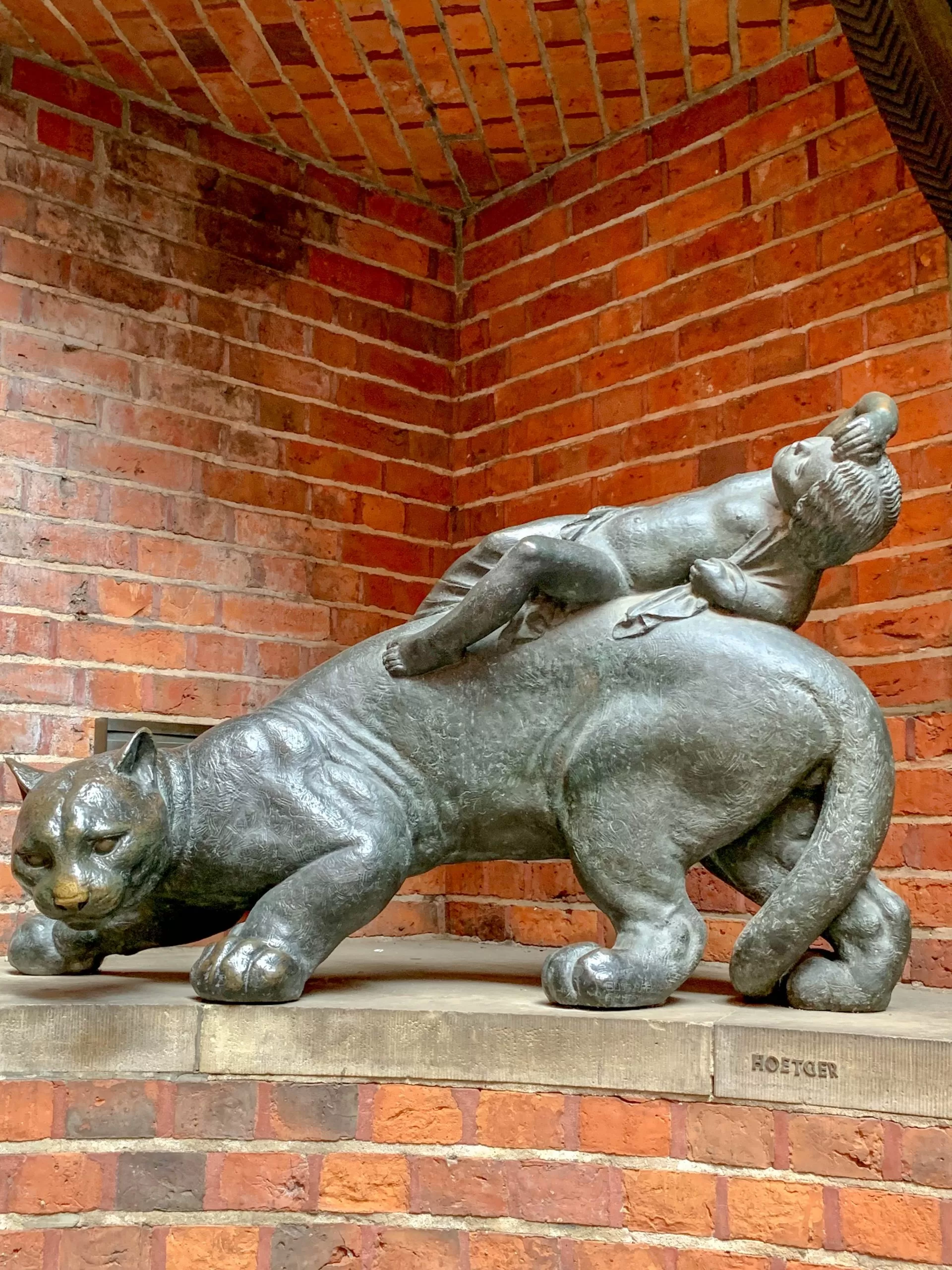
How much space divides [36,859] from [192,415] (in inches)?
52.8

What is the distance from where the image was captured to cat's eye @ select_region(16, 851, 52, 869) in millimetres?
1543

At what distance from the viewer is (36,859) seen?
1548 millimetres

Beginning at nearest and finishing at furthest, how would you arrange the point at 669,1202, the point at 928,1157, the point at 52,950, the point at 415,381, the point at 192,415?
1. the point at 928,1157
2. the point at 669,1202
3. the point at 52,950
4. the point at 192,415
5. the point at 415,381

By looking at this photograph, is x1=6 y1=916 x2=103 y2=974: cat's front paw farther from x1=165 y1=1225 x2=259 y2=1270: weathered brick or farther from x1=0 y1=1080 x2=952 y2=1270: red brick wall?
x1=165 y1=1225 x2=259 y2=1270: weathered brick

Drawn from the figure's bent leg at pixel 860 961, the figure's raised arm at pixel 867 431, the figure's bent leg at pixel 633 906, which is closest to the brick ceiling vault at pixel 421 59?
the figure's raised arm at pixel 867 431

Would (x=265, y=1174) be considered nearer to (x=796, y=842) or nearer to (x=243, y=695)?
(x=796, y=842)

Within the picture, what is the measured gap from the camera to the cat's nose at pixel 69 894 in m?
1.50

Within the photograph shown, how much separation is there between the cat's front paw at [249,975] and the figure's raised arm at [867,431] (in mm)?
940

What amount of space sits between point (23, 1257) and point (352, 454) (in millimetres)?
1859

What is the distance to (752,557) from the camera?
166 cm

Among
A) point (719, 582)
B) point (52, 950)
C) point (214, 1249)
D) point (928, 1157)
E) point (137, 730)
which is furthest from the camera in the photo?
point (137, 730)

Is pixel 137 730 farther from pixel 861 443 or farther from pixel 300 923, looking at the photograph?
pixel 861 443

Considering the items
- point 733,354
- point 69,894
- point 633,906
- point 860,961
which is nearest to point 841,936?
point 860,961
